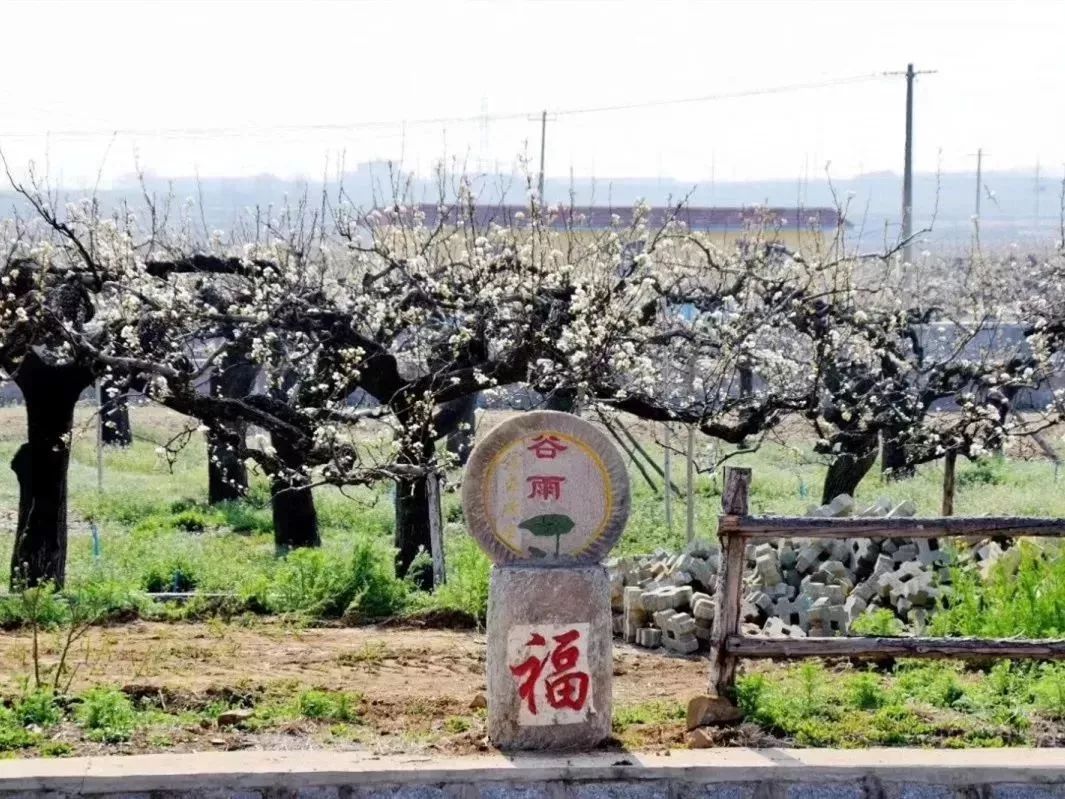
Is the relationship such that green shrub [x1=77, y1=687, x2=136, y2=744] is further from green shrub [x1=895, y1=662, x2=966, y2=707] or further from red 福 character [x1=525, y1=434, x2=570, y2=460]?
green shrub [x1=895, y1=662, x2=966, y2=707]

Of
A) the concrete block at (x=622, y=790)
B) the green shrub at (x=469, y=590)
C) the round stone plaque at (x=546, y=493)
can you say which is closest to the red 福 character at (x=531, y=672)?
the round stone plaque at (x=546, y=493)

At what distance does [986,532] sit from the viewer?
8094 mm

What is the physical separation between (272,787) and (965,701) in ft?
12.2

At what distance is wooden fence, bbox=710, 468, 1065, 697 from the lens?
793cm

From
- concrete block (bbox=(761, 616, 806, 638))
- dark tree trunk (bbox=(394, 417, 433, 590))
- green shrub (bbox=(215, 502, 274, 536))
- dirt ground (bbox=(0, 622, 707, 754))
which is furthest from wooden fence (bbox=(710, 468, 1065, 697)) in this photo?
green shrub (bbox=(215, 502, 274, 536))

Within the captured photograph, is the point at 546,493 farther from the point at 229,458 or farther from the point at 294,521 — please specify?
the point at 229,458

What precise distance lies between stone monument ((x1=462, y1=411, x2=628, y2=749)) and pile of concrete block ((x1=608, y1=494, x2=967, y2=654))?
134 inches

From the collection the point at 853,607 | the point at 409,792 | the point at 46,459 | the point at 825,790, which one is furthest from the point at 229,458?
the point at 825,790

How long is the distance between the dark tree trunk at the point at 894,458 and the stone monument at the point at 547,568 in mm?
10631

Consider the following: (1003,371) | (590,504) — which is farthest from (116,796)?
(1003,371)

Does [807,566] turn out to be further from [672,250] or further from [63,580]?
[672,250]

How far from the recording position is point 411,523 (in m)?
15.4

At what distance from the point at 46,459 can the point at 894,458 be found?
37.8 ft

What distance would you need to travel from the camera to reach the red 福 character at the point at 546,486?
299 inches
